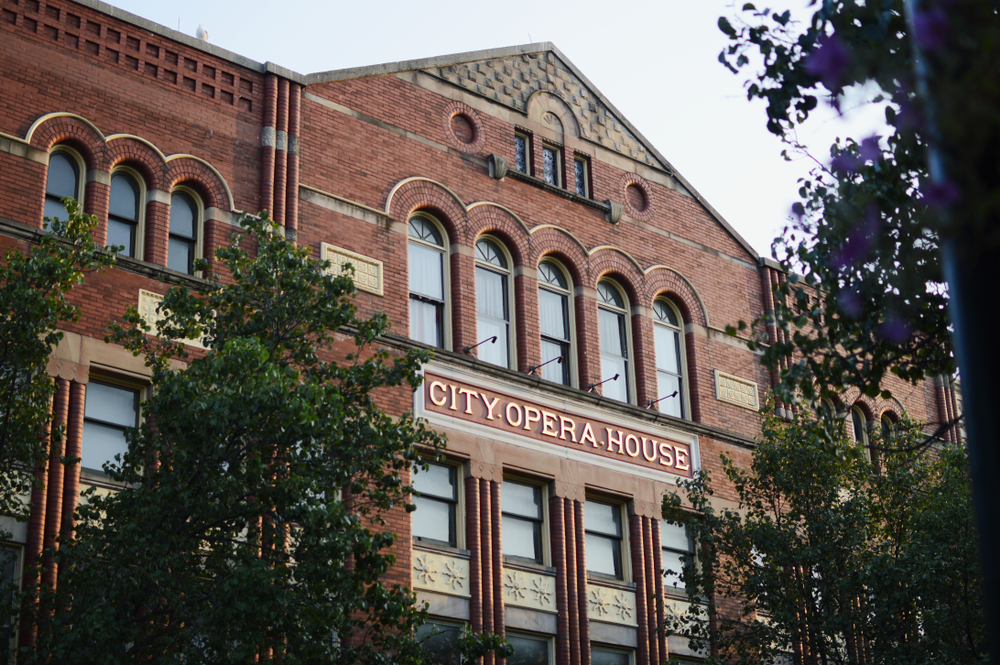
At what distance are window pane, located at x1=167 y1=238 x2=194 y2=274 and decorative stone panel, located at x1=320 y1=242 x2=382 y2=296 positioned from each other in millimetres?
2129

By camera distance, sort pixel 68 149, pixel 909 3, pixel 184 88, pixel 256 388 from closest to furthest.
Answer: pixel 909 3 → pixel 256 388 → pixel 68 149 → pixel 184 88

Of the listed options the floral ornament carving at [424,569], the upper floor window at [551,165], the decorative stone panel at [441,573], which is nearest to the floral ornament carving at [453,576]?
the decorative stone panel at [441,573]

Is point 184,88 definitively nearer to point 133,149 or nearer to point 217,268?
point 133,149

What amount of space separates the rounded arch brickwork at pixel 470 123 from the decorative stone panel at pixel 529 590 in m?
7.96

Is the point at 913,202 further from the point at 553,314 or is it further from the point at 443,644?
the point at 553,314

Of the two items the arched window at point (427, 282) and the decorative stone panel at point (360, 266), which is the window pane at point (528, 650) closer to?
the arched window at point (427, 282)

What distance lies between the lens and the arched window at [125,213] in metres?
19.0

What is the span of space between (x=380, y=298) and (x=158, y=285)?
12.7ft

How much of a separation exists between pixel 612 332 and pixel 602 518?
381cm

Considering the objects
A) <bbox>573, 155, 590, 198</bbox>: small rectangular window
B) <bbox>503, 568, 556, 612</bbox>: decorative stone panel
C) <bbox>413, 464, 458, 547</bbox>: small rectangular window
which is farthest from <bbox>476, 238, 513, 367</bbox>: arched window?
<bbox>503, 568, 556, 612</bbox>: decorative stone panel

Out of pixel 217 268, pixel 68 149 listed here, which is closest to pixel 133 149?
pixel 68 149

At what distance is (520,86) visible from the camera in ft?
81.9

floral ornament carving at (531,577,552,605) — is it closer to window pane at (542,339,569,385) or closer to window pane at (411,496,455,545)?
window pane at (411,496,455,545)

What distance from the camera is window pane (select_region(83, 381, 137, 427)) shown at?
17703 millimetres
